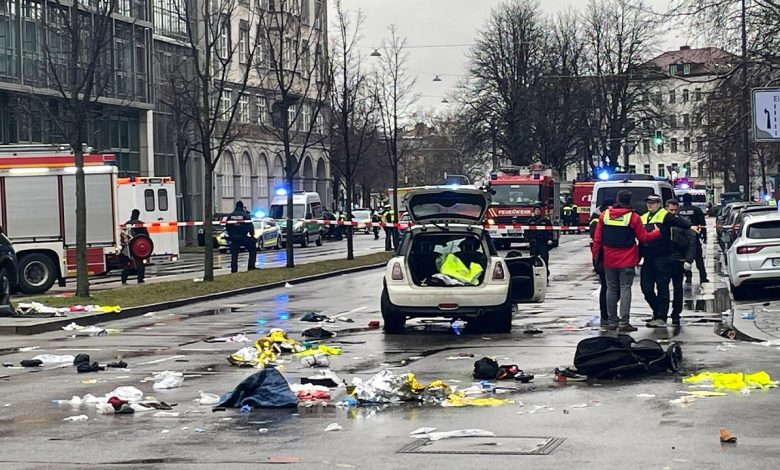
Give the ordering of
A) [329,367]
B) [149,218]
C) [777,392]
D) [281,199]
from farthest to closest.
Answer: [281,199], [149,218], [329,367], [777,392]

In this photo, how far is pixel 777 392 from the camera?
35.8 ft

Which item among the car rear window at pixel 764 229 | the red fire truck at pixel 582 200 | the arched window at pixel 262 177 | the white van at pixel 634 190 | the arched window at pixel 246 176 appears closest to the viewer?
the car rear window at pixel 764 229

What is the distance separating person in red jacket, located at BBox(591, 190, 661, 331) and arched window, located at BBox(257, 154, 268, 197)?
2243 inches

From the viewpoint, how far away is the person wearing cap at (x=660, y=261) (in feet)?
57.9

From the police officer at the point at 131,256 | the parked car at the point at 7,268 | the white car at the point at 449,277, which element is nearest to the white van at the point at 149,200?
the police officer at the point at 131,256

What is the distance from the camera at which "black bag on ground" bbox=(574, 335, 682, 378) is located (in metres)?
12.0

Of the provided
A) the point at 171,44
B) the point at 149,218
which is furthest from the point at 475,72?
the point at 149,218

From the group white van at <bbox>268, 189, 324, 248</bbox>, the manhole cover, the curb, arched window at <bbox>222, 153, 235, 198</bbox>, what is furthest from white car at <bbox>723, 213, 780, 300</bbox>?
arched window at <bbox>222, 153, 235, 198</bbox>

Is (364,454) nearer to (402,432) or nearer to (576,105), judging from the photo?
(402,432)

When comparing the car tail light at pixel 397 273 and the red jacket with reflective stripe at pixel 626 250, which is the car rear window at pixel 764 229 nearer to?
the red jacket with reflective stripe at pixel 626 250

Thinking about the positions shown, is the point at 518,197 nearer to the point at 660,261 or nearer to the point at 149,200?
the point at 149,200

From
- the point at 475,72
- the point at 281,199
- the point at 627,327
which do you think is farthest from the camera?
the point at 475,72

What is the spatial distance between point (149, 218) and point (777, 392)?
3209 centimetres

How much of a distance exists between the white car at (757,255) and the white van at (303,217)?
33475 mm
